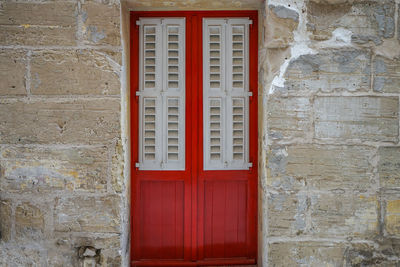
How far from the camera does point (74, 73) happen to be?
2.43 m

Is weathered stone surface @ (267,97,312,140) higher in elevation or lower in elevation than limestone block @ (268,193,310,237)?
higher

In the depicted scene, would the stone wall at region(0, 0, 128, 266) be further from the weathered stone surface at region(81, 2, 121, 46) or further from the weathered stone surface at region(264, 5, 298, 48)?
A: the weathered stone surface at region(264, 5, 298, 48)

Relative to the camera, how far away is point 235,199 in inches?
107

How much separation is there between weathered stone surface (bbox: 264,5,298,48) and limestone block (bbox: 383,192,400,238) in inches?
55.9

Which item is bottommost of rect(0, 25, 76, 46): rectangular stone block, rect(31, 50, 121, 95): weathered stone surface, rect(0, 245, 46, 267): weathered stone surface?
rect(0, 245, 46, 267): weathered stone surface

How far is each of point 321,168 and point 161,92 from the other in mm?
1397

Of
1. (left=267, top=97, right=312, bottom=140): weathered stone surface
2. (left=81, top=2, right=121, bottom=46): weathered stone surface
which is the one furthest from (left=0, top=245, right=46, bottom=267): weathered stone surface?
(left=267, top=97, right=312, bottom=140): weathered stone surface

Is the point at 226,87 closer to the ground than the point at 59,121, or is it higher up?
higher up

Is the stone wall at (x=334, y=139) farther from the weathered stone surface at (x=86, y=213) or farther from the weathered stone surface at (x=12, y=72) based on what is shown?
the weathered stone surface at (x=12, y=72)

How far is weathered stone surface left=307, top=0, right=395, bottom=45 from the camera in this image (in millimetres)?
2439

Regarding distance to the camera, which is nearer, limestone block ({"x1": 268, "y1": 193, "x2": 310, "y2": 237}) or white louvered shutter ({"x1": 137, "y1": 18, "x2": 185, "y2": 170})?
limestone block ({"x1": 268, "y1": 193, "x2": 310, "y2": 237})

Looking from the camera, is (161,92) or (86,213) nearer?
(86,213)

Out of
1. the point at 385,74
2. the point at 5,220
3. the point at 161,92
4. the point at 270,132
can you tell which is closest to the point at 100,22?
the point at 161,92

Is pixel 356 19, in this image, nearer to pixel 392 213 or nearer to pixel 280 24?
pixel 280 24
